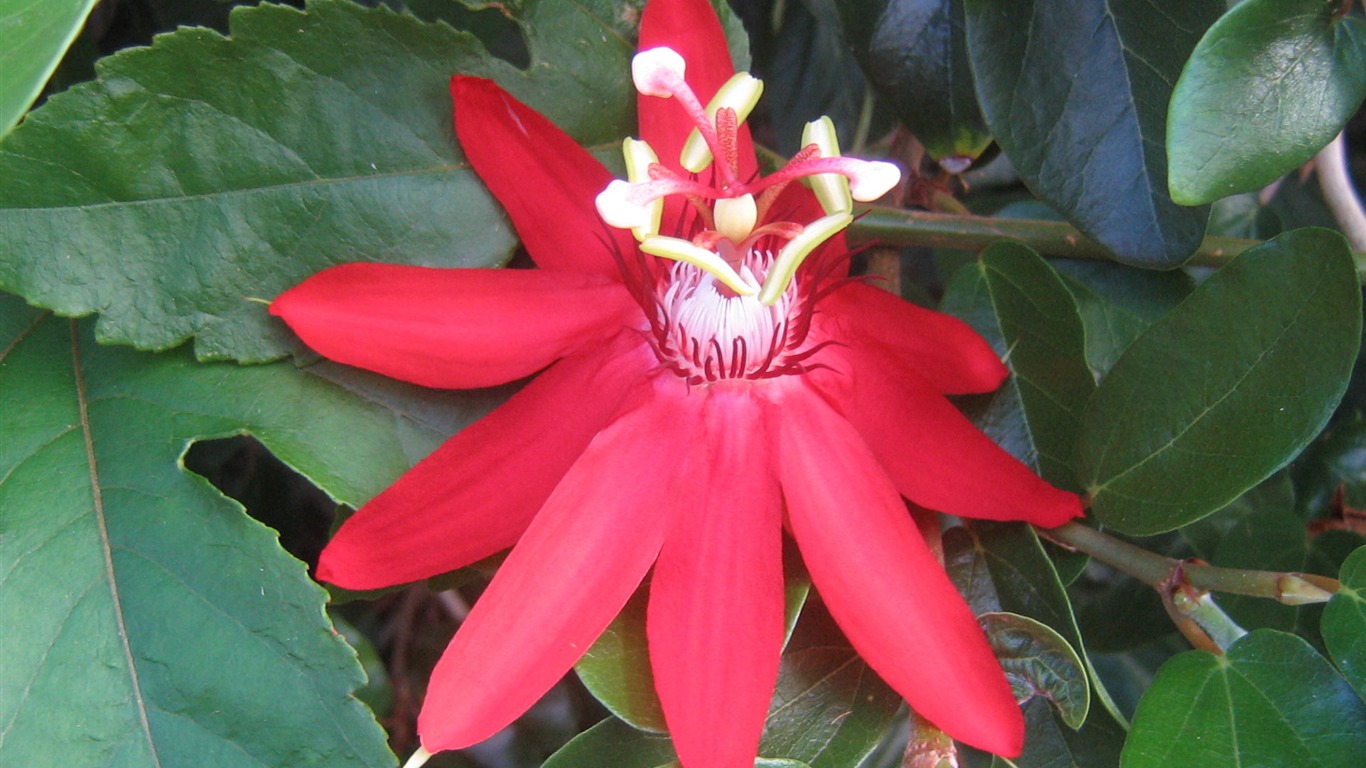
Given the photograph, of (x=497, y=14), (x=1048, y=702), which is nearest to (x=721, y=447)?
(x=1048, y=702)

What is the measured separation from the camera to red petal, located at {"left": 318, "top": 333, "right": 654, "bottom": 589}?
2.05 ft

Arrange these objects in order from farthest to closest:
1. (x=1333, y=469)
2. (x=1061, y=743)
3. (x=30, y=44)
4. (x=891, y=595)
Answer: (x=1333, y=469)
(x=1061, y=743)
(x=891, y=595)
(x=30, y=44)

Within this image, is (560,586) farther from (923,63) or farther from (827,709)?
(923,63)

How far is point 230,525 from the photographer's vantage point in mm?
654

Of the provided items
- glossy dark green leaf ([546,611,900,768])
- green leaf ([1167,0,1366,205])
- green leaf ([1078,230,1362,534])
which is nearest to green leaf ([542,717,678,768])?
glossy dark green leaf ([546,611,900,768])

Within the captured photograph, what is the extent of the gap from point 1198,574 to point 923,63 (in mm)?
398

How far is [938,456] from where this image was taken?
667 millimetres

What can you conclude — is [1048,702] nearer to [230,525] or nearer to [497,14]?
[230,525]

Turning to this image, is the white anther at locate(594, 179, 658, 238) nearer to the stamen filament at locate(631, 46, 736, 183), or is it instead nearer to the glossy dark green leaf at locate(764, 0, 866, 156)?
the stamen filament at locate(631, 46, 736, 183)

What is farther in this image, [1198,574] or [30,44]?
[1198,574]

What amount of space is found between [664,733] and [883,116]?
65 centimetres

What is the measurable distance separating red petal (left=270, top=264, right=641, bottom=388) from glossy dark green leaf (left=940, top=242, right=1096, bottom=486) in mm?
285

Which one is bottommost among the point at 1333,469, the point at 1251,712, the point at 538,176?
the point at 1333,469

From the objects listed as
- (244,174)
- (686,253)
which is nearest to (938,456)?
(686,253)
